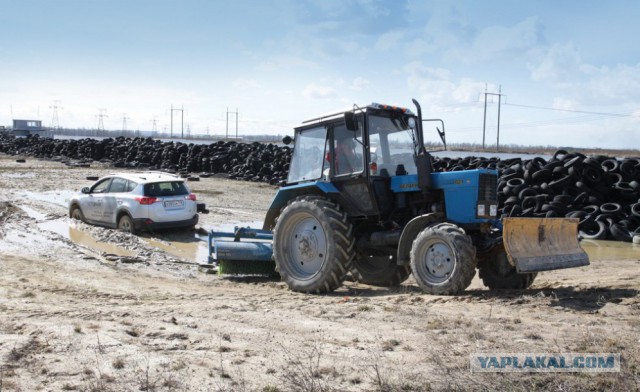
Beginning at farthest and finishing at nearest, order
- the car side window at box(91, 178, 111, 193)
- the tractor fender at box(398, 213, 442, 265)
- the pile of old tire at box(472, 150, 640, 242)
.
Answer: the car side window at box(91, 178, 111, 193) → the pile of old tire at box(472, 150, 640, 242) → the tractor fender at box(398, 213, 442, 265)

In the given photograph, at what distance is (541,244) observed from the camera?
8.12m

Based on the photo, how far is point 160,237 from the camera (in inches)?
587

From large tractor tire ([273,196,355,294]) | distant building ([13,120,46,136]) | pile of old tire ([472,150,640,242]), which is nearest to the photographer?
large tractor tire ([273,196,355,294])

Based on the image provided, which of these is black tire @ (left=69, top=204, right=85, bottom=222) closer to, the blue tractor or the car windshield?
the car windshield

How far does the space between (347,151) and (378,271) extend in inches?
81.3

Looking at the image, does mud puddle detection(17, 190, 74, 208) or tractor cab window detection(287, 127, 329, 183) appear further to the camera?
mud puddle detection(17, 190, 74, 208)

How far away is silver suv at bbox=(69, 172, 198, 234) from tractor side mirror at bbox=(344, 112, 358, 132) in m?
7.60

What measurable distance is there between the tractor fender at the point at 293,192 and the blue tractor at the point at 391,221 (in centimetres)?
2

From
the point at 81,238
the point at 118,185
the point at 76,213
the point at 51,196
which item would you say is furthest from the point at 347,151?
the point at 51,196

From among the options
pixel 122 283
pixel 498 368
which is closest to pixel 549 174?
pixel 122 283

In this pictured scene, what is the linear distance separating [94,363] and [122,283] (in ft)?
16.4

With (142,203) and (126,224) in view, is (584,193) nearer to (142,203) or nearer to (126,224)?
(142,203)

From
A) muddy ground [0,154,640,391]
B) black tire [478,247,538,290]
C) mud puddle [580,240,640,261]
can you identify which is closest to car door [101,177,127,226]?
muddy ground [0,154,640,391]

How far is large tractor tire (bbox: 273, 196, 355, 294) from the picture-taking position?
8844mm
